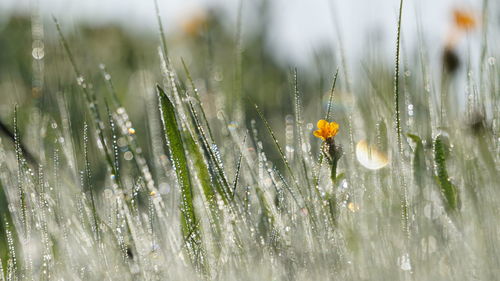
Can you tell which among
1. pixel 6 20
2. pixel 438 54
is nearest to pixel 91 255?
pixel 438 54

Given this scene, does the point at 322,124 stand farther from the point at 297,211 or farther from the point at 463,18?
the point at 463,18

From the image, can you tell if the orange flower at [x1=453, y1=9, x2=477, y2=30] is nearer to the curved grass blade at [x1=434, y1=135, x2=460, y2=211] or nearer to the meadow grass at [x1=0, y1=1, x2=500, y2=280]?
the meadow grass at [x1=0, y1=1, x2=500, y2=280]

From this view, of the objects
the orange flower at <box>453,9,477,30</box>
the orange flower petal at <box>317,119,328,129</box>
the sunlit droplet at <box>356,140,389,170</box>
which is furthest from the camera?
the orange flower at <box>453,9,477,30</box>

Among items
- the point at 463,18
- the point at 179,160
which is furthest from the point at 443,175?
the point at 463,18

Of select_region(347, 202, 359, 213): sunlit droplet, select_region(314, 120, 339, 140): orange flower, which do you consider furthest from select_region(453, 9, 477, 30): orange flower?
select_region(347, 202, 359, 213): sunlit droplet

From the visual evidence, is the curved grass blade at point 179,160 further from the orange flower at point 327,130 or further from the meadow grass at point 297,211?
the orange flower at point 327,130

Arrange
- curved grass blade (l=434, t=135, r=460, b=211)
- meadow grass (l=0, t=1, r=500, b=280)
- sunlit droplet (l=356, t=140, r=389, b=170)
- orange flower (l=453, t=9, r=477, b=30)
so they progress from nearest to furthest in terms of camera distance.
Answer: meadow grass (l=0, t=1, r=500, b=280) < curved grass blade (l=434, t=135, r=460, b=211) < sunlit droplet (l=356, t=140, r=389, b=170) < orange flower (l=453, t=9, r=477, b=30)

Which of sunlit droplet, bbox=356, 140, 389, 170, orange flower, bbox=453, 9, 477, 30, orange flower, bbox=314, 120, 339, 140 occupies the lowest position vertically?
sunlit droplet, bbox=356, 140, 389, 170
